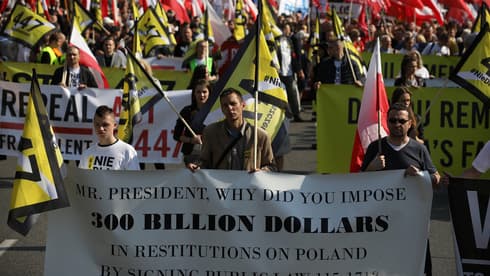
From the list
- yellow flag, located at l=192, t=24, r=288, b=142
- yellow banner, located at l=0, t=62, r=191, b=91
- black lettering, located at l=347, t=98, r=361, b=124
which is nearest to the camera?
yellow flag, located at l=192, t=24, r=288, b=142

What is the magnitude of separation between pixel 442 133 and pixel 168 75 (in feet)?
12.7

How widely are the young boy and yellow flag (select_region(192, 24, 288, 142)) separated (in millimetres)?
1138

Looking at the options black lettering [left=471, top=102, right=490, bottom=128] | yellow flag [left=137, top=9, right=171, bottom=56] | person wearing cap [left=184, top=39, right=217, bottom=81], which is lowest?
yellow flag [left=137, top=9, right=171, bottom=56]

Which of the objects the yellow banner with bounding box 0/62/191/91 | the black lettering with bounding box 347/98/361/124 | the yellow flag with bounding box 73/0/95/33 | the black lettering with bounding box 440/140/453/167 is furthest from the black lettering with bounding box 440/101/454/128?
the yellow flag with bounding box 73/0/95/33

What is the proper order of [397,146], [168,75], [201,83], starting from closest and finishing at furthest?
[397,146] < [201,83] < [168,75]

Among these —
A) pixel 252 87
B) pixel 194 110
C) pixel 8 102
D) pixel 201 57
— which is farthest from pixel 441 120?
pixel 8 102

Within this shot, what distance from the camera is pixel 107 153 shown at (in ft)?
30.0

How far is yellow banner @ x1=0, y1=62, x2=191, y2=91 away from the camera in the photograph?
15.7 metres

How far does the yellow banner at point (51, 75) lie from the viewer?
15.7m

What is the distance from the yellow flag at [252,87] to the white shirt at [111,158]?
1.14 metres

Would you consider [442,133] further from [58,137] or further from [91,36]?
[91,36]

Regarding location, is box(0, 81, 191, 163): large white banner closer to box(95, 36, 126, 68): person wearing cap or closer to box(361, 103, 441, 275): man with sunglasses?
box(95, 36, 126, 68): person wearing cap

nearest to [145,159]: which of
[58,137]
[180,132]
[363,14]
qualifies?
[58,137]

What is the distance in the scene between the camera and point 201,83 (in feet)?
37.7
